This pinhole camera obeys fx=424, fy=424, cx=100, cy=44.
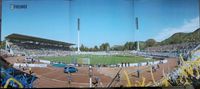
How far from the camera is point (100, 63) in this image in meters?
8.42

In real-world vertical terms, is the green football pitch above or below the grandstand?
below

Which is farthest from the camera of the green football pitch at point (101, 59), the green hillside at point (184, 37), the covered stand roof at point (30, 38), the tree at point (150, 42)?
the green hillside at point (184, 37)

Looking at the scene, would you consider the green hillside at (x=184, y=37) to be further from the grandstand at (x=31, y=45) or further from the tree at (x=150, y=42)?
the grandstand at (x=31, y=45)

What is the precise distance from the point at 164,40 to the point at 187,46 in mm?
520

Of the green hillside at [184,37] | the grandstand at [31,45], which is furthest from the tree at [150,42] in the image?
the grandstand at [31,45]

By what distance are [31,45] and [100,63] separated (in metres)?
1.40

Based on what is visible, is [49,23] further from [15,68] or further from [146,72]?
[146,72]

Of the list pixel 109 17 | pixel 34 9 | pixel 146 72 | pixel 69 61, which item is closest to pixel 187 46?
pixel 146 72

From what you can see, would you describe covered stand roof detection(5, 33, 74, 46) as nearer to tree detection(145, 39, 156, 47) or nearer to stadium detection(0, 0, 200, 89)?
stadium detection(0, 0, 200, 89)

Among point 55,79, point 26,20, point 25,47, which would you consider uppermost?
point 26,20

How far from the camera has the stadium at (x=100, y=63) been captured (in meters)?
8.20

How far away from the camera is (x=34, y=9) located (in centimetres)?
820

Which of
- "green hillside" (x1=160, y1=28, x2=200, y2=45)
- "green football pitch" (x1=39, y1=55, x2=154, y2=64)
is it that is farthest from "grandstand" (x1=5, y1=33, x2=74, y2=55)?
"green hillside" (x1=160, y1=28, x2=200, y2=45)

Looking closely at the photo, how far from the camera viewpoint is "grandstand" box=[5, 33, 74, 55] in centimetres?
812
